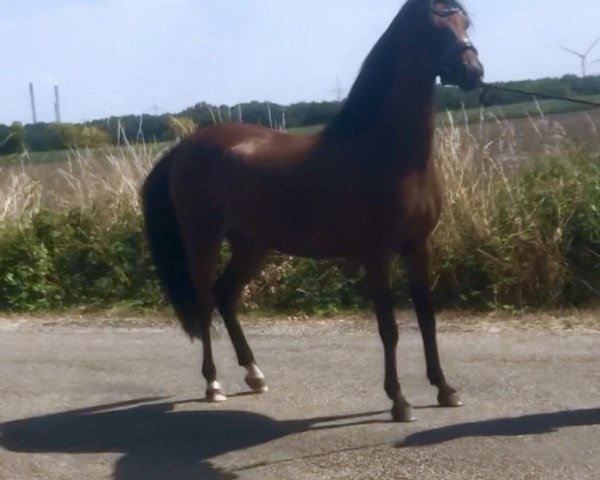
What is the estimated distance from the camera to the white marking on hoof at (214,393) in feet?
24.6

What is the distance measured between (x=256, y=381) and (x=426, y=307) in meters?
1.28

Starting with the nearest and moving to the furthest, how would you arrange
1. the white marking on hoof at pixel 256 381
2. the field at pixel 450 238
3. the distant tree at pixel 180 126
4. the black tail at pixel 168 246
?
the white marking on hoof at pixel 256 381 < the black tail at pixel 168 246 < the field at pixel 450 238 < the distant tree at pixel 180 126

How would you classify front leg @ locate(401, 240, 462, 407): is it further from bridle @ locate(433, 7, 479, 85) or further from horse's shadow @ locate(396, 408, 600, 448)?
bridle @ locate(433, 7, 479, 85)

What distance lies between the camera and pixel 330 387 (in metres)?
7.68

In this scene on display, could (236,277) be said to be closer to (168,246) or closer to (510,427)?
(168,246)

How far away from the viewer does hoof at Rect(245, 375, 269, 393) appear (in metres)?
7.65

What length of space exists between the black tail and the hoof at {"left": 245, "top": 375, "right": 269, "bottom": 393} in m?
0.46

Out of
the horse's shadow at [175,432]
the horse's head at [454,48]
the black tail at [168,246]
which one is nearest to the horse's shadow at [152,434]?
the horse's shadow at [175,432]

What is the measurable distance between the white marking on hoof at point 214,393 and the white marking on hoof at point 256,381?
213 millimetres

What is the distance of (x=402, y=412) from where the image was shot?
22.0ft

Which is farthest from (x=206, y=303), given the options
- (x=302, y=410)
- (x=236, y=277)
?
(x=302, y=410)

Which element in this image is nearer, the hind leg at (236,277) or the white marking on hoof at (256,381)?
the white marking on hoof at (256,381)

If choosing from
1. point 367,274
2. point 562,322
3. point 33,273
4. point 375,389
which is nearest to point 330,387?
point 375,389

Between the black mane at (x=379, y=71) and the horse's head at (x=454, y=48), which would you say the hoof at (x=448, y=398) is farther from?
the horse's head at (x=454, y=48)
